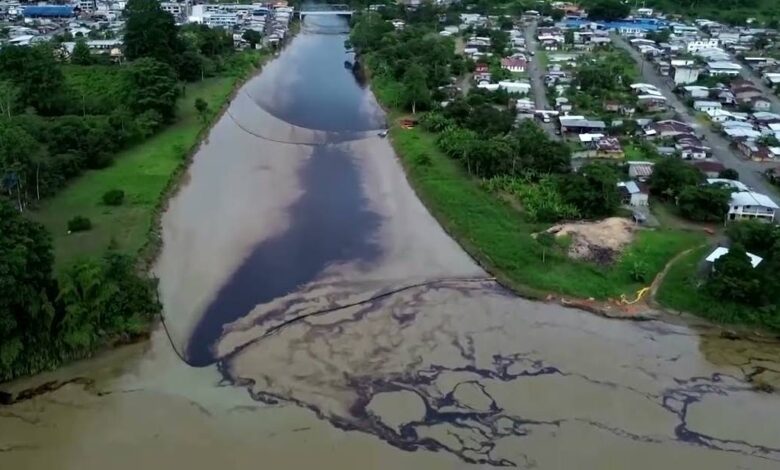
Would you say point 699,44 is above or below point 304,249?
above

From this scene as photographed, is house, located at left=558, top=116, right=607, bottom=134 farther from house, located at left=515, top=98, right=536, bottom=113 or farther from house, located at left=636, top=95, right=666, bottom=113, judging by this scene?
house, located at left=636, top=95, right=666, bottom=113

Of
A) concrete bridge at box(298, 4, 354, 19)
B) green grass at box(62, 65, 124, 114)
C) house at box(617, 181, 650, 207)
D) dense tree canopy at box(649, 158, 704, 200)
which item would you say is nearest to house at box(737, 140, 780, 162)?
dense tree canopy at box(649, 158, 704, 200)

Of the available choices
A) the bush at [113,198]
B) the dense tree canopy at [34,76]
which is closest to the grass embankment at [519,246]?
the bush at [113,198]

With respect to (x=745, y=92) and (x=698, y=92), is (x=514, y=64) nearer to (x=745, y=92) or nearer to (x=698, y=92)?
(x=698, y=92)

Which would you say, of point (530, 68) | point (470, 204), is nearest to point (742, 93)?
point (530, 68)

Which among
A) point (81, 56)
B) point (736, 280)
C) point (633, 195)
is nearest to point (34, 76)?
point (81, 56)

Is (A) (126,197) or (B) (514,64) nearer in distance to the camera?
(A) (126,197)

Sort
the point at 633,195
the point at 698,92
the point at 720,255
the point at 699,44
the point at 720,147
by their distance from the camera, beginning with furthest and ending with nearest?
1. the point at 699,44
2. the point at 698,92
3. the point at 720,147
4. the point at 633,195
5. the point at 720,255
